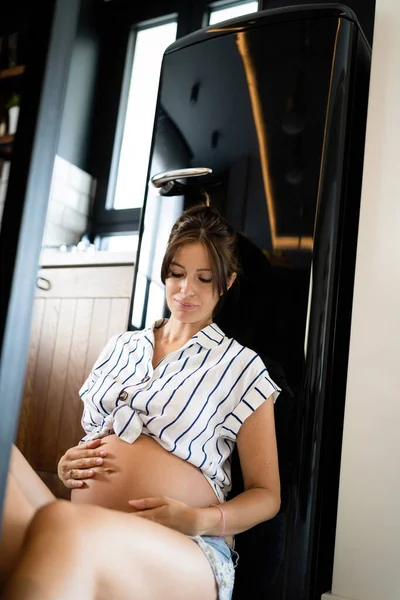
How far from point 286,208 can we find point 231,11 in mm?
1580

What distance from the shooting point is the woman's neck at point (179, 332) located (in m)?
1.35

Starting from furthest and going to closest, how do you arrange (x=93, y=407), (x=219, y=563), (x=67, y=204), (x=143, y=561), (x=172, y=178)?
(x=67, y=204) < (x=172, y=178) < (x=93, y=407) < (x=219, y=563) < (x=143, y=561)

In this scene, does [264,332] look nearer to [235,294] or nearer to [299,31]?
[235,294]

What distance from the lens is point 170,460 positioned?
1150mm

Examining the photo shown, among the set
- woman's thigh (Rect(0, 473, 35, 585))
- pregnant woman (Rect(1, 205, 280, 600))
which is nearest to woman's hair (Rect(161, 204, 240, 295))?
pregnant woman (Rect(1, 205, 280, 600))

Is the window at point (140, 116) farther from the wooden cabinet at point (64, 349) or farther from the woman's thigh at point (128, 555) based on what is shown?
the woman's thigh at point (128, 555)

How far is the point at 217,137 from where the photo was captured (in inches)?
61.3

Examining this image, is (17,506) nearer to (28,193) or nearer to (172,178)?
(28,193)

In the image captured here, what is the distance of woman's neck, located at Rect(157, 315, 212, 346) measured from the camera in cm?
135

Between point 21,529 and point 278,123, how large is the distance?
3.46 feet

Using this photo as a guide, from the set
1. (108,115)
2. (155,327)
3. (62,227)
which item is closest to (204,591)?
(155,327)

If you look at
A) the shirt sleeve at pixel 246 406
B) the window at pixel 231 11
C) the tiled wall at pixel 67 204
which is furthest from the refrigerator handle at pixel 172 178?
the window at pixel 231 11

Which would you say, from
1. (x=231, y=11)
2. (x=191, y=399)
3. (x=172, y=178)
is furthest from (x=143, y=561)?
(x=231, y=11)

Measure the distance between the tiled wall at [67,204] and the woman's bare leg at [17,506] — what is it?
1.69 meters
